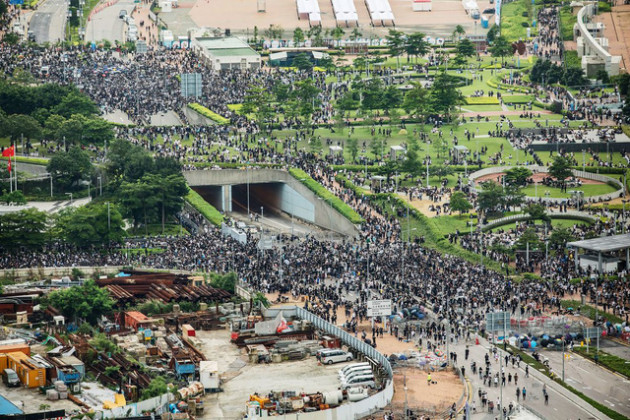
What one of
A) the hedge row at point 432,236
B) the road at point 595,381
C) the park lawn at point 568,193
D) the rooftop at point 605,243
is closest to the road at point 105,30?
the hedge row at point 432,236

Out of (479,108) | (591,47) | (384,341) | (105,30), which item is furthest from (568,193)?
(105,30)

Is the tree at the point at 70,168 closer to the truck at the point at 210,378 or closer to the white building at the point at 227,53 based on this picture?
the white building at the point at 227,53

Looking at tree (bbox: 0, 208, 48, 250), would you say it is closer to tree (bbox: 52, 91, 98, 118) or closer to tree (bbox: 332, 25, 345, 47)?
tree (bbox: 52, 91, 98, 118)

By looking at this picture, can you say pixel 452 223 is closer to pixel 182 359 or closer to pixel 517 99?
pixel 182 359

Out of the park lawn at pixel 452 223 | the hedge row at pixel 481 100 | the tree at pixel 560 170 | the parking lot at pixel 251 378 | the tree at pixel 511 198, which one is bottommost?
the parking lot at pixel 251 378

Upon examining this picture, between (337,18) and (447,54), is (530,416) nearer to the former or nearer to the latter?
(447,54)

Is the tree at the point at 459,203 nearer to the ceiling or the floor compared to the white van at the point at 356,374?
nearer to the ceiling

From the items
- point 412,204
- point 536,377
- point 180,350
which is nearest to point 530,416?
point 536,377
